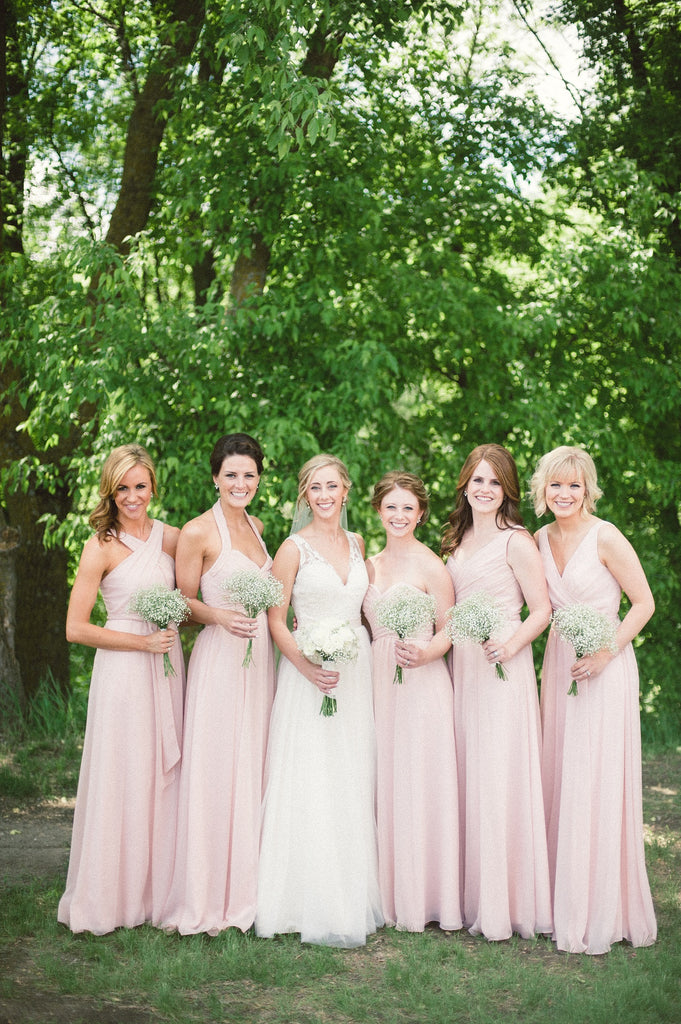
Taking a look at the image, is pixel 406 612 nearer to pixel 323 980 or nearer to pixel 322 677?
pixel 322 677

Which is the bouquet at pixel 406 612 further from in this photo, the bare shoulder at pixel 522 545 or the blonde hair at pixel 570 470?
the blonde hair at pixel 570 470

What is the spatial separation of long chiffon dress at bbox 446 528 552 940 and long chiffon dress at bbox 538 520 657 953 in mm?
136

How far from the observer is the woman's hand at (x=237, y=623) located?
5035mm

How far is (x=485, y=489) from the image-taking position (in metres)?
5.27

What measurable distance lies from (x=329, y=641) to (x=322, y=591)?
0.43 metres

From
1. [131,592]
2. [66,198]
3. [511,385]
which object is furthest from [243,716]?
[66,198]

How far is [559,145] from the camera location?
9562 mm

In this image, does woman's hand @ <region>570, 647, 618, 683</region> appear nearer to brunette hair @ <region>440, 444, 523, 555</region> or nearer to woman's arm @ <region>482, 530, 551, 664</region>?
woman's arm @ <region>482, 530, 551, 664</region>

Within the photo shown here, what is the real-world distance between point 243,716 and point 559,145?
682 centimetres

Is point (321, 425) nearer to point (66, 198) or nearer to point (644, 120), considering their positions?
point (644, 120)

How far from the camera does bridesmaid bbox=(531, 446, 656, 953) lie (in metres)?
4.97


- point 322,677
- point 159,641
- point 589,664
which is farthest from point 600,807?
point 159,641

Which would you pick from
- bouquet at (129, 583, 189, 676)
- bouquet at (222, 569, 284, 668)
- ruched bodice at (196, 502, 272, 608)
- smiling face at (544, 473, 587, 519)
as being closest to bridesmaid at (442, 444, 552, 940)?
smiling face at (544, 473, 587, 519)

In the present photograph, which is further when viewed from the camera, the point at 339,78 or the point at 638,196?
the point at 339,78
